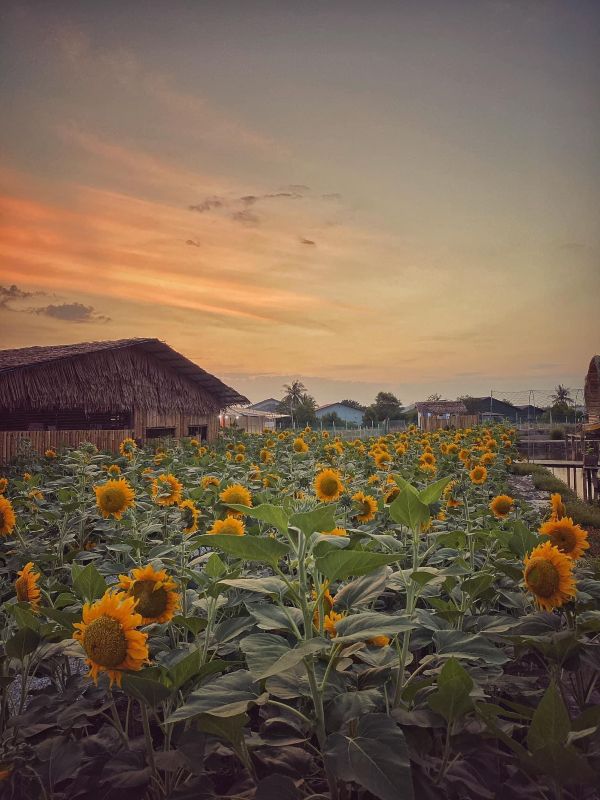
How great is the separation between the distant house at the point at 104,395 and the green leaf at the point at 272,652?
29.0ft

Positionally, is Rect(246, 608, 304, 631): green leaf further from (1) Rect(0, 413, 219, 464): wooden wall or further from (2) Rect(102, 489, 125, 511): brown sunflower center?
(1) Rect(0, 413, 219, 464): wooden wall

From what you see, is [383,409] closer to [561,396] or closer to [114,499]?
[561,396]

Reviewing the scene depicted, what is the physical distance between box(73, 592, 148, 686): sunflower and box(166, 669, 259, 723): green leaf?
0.40ft

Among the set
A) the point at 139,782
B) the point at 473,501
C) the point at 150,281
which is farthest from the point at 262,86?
the point at 473,501

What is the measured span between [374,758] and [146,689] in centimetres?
34

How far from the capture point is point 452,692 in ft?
2.81

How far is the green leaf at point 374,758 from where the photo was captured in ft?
2.54

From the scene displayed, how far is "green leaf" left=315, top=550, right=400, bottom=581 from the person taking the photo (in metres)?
0.89

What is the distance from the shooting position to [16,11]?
6.48ft

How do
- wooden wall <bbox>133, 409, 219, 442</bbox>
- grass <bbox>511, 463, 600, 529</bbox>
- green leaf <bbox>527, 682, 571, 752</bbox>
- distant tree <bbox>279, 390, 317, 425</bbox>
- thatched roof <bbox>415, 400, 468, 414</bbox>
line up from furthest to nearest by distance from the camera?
distant tree <bbox>279, 390, 317, 425</bbox> < thatched roof <bbox>415, 400, 468, 414</bbox> < wooden wall <bbox>133, 409, 219, 442</bbox> < grass <bbox>511, 463, 600, 529</bbox> < green leaf <bbox>527, 682, 571, 752</bbox>

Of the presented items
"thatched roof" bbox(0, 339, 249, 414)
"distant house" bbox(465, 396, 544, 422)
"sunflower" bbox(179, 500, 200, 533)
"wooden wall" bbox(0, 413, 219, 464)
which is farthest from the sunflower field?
"distant house" bbox(465, 396, 544, 422)

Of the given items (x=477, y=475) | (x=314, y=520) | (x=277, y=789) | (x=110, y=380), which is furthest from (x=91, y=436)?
(x=277, y=789)

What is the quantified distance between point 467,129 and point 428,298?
4.63 ft

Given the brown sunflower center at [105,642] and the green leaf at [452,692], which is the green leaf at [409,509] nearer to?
the green leaf at [452,692]
